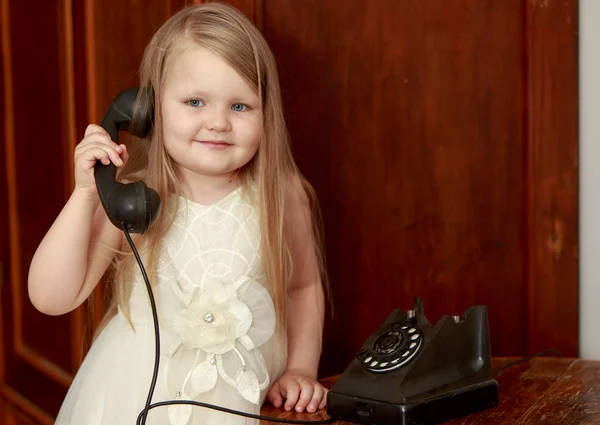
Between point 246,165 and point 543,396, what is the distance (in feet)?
1.65

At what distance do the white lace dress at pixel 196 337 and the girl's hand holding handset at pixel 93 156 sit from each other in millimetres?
132

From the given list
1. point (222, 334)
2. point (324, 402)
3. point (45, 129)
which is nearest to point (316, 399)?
point (324, 402)

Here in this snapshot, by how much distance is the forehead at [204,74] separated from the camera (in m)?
1.04

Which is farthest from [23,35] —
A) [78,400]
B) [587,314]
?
[587,314]

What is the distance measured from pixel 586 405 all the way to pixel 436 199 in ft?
1.56

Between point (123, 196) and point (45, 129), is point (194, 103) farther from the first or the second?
point (45, 129)

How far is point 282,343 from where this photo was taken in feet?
3.74

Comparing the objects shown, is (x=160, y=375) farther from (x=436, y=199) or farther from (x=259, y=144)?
(x=436, y=199)

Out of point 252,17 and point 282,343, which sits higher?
point 252,17

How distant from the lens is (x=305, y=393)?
1.01 m

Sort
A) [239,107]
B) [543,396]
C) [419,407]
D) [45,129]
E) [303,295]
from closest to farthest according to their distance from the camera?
[419,407] → [543,396] → [239,107] → [303,295] → [45,129]

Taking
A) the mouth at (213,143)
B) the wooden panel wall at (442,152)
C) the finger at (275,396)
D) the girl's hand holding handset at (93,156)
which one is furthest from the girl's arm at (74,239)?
the wooden panel wall at (442,152)

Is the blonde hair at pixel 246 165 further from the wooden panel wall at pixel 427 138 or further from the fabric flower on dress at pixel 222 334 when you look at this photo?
the wooden panel wall at pixel 427 138

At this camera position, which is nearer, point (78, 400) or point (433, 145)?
point (78, 400)
